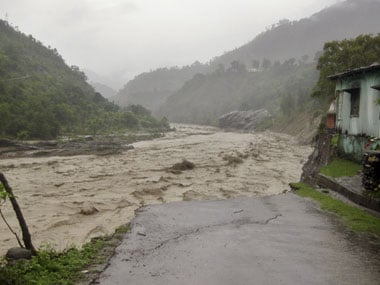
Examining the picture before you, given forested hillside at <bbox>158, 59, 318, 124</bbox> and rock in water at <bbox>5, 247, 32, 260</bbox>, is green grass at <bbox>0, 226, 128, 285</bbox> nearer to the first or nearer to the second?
rock in water at <bbox>5, 247, 32, 260</bbox>

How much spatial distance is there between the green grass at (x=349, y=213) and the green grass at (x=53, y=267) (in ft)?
22.7

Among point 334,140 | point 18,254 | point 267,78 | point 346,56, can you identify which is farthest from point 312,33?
point 18,254

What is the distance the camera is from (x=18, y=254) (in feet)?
25.0

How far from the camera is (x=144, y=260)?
8.01 meters

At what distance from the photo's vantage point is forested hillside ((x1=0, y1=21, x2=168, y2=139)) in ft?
140

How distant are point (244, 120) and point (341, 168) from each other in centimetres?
7154

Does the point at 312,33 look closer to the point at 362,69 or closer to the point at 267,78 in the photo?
the point at 267,78

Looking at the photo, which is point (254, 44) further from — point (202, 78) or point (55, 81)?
point (55, 81)

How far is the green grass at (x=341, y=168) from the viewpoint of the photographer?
15898 mm

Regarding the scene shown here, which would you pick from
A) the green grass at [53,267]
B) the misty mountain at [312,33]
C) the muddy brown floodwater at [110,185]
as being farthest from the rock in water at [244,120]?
the misty mountain at [312,33]

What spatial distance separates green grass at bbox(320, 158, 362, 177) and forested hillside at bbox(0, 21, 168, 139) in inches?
1315

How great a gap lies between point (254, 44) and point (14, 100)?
170139mm

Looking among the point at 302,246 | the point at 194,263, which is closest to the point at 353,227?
the point at 302,246

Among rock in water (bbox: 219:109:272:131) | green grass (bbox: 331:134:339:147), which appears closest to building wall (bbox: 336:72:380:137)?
green grass (bbox: 331:134:339:147)
